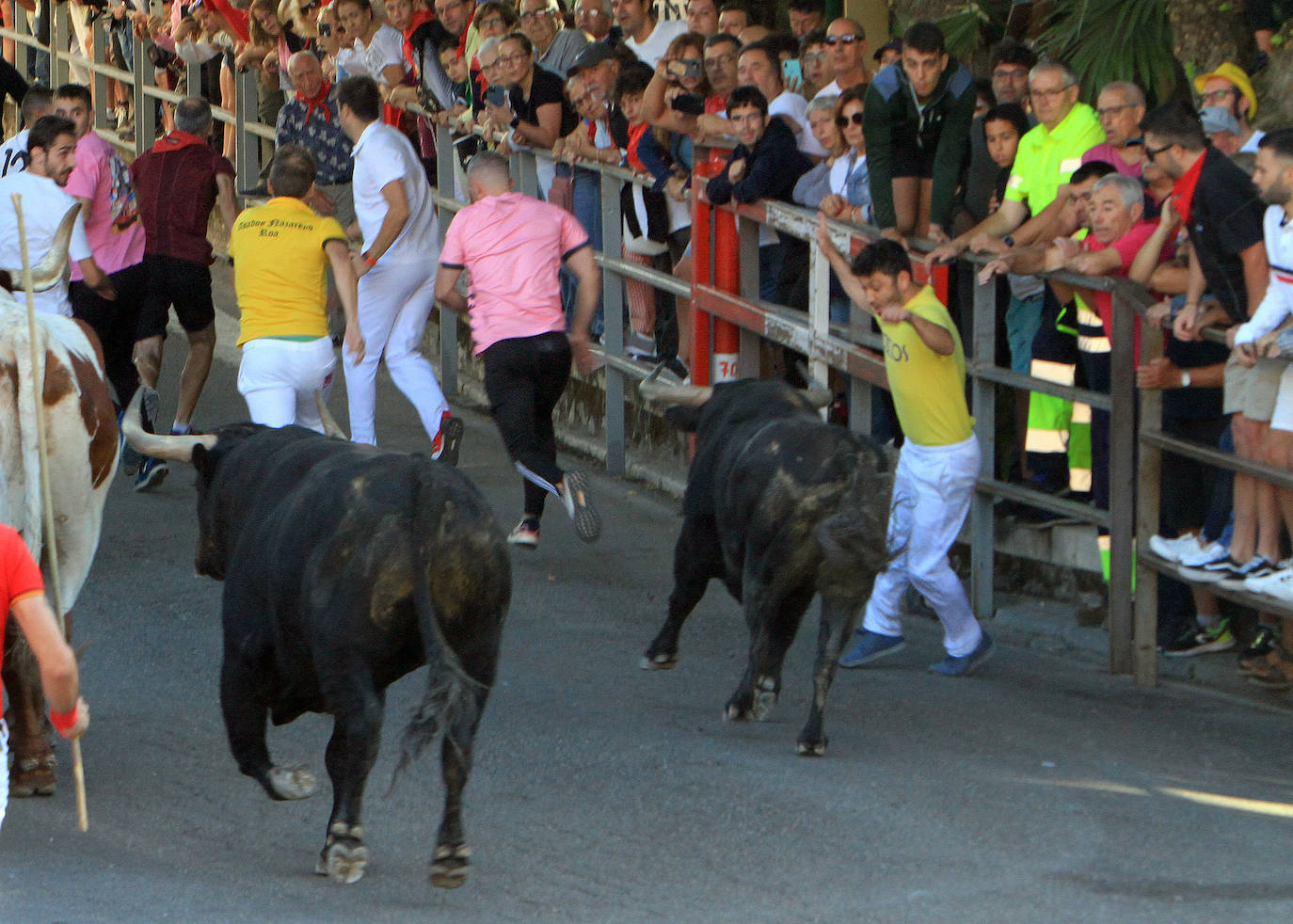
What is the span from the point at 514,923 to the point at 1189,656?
147 inches

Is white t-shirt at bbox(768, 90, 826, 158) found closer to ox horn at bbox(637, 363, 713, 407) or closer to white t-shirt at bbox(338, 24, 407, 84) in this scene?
ox horn at bbox(637, 363, 713, 407)

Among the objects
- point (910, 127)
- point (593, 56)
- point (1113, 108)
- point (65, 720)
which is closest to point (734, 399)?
point (910, 127)

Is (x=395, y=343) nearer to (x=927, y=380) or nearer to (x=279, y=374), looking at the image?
(x=279, y=374)

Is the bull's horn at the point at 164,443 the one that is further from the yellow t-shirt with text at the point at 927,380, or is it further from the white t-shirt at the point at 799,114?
the white t-shirt at the point at 799,114

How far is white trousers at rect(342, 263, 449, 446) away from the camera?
1025 cm

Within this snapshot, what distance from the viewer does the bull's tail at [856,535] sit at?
20.9 ft

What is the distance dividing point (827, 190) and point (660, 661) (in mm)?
3092

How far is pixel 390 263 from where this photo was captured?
34.3 ft

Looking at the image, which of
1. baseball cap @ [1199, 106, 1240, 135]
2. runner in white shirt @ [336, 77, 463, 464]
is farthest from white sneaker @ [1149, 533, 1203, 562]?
runner in white shirt @ [336, 77, 463, 464]

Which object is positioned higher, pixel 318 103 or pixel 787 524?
pixel 318 103

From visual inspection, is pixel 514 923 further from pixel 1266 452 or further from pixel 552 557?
pixel 552 557

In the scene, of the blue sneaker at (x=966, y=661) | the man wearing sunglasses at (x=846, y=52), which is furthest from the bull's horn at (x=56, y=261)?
the man wearing sunglasses at (x=846, y=52)

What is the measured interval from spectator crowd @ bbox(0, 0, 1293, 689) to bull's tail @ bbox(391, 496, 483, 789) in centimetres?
311

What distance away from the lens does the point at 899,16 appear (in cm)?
1159
